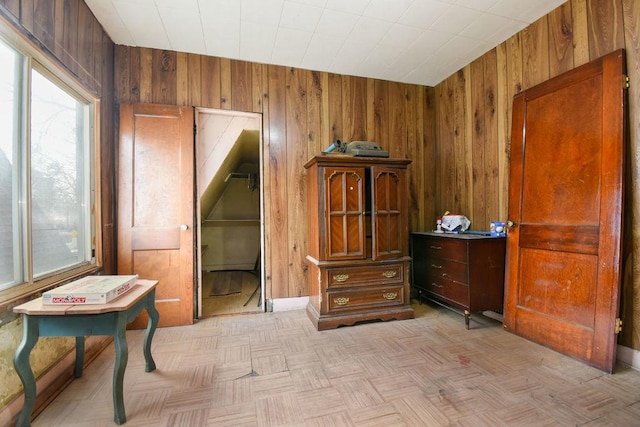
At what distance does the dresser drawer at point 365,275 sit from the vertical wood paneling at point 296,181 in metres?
0.61

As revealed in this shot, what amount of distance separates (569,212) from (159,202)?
3.40 metres

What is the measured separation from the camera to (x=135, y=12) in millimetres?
2158

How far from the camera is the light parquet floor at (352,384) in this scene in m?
1.38

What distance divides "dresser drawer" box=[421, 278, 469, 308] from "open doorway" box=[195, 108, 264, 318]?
184 cm

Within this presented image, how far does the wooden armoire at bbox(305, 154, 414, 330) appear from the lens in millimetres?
2496

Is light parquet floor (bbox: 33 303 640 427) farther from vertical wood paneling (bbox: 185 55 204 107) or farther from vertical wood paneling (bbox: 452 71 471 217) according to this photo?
vertical wood paneling (bbox: 185 55 204 107)

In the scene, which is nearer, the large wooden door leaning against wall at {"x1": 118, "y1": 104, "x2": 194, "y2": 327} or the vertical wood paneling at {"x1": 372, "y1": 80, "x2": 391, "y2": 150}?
the large wooden door leaning against wall at {"x1": 118, "y1": 104, "x2": 194, "y2": 327}

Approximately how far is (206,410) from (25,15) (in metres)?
2.37

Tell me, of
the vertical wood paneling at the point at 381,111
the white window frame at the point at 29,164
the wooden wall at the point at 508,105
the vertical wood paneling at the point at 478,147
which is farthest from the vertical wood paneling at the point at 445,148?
the white window frame at the point at 29,164

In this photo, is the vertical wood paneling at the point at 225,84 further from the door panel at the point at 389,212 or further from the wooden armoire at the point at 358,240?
the door panel at the point at 389,212

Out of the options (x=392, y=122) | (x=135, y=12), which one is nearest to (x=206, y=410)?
(x=135, y=12)

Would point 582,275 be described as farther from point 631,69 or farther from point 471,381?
point 631,69

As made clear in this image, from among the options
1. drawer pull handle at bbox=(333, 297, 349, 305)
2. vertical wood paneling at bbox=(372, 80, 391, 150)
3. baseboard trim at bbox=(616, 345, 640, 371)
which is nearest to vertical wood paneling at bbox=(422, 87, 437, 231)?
vertical wood paneling at bbox=(372, 80, 391, 150)

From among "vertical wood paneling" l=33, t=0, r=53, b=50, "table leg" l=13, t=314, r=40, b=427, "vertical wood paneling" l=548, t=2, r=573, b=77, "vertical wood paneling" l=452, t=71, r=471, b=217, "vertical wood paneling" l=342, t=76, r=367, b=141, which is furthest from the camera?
"vertical wood paneling" l=342, t=76, r=367, b=141
